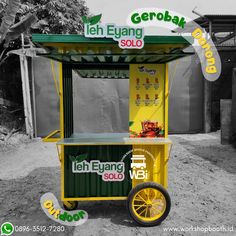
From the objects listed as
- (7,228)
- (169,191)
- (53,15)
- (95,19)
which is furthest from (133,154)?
(53,15)

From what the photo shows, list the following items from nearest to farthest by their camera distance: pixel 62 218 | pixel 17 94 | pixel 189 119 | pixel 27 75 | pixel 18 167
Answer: pixel 62 218, pixel 18 167, pixel 27 75, pixel 189 119, pixel 17 94

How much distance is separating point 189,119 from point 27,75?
6.46 metres

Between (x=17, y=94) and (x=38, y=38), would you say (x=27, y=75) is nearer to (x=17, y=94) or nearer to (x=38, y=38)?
(x=17, y=94)

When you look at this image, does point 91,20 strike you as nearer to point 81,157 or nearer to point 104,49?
point 104,49

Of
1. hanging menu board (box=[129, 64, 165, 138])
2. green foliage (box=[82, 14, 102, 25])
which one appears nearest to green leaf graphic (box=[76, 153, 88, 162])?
hanging menu board (box=[129, 64, 165, 138])

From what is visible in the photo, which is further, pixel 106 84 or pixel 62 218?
pixel 106 84

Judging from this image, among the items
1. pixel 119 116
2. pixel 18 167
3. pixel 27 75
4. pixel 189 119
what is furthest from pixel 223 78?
pixel 18 167

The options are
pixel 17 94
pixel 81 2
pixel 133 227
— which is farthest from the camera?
pixel 81 2

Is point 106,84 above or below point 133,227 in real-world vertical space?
above

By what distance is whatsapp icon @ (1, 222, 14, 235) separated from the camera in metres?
4.00

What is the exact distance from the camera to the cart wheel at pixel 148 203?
400cm

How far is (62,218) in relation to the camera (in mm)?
4344

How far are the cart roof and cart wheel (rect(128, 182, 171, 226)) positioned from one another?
1.89 meters

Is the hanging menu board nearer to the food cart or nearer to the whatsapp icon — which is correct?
the food cart
